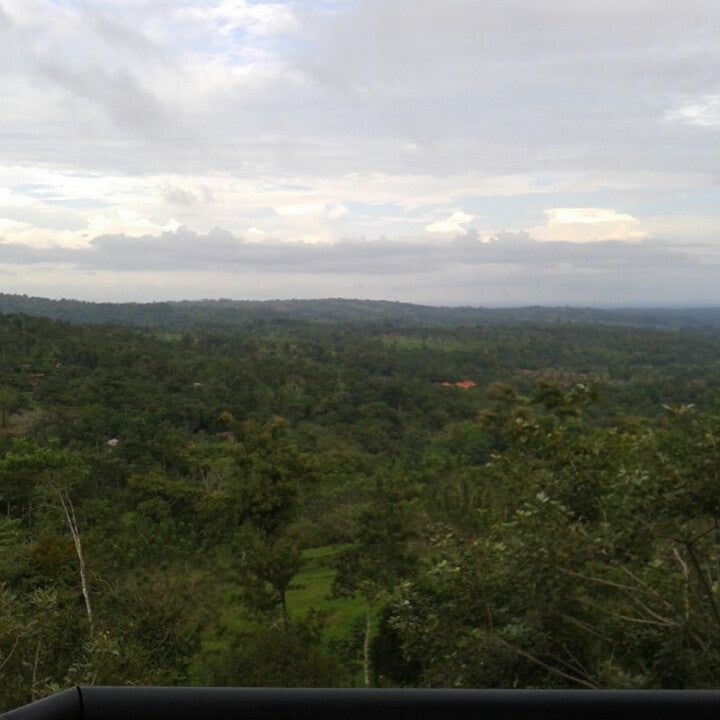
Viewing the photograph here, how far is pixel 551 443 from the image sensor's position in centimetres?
382

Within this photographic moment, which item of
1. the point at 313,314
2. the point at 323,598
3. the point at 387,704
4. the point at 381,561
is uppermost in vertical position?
the point at 313,314

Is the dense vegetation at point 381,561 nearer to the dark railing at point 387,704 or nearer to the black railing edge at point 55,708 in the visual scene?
the dark railing at point 387,704

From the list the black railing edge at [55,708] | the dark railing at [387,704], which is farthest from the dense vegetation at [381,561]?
the black railing edge at [55,708]

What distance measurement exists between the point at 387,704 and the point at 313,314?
101 m

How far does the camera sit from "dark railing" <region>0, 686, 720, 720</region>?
2.63ft

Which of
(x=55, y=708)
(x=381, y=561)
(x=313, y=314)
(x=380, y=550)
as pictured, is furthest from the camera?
(x=313, y=314)

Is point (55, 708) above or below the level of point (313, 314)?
below

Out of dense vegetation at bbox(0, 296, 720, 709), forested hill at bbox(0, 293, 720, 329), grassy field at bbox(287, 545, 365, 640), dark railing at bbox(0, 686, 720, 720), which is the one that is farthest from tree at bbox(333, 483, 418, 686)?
forested hill at bbox(0, 293, 720, 329)

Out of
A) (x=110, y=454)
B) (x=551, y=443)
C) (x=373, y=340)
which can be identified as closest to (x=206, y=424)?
(x=110, y=454)

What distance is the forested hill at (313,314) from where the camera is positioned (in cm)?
7319

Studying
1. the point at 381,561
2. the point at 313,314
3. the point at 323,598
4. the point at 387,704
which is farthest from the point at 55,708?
the point at 313,314

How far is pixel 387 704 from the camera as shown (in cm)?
81

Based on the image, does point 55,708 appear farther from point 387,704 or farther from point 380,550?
point 380,550

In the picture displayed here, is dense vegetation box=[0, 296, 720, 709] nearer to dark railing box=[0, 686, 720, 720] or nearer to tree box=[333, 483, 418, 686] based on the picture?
tree box=[333, 483, 418, 686]
